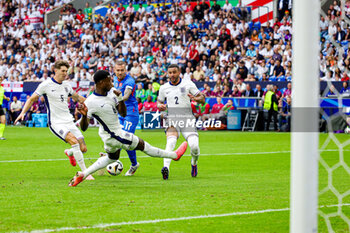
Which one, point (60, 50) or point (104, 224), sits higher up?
point (60, 50)

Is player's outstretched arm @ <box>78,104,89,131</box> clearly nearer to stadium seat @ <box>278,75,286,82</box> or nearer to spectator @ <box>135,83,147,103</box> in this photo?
stadium seat @ <box>278,75,286,82</box>

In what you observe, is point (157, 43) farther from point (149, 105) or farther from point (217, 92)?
point (217, 92)

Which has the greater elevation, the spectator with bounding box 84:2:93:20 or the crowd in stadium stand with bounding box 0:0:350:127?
the spectator with bounding box 84:2:93:20

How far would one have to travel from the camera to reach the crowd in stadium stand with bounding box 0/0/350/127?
2592 centimetres

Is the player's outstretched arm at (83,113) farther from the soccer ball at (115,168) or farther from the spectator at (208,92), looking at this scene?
the spectator at (208,92)

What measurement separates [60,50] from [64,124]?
25.5m

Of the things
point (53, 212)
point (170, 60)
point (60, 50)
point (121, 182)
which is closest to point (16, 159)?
point (121, 182)

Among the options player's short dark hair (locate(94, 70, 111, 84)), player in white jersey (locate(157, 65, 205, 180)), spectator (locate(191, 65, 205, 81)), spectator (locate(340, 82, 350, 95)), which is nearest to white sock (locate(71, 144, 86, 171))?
player in white jersey (locate(157, 65, 205, 180))

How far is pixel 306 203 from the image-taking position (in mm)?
3578

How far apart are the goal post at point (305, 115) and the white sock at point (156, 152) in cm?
555

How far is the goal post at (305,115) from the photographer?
3561 mm

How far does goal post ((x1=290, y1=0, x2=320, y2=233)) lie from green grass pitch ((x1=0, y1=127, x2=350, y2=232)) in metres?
2.05

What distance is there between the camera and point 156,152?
359 inches

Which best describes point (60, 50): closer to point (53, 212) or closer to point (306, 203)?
point (53, 212)
